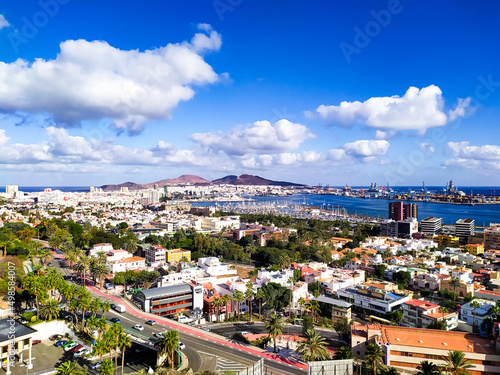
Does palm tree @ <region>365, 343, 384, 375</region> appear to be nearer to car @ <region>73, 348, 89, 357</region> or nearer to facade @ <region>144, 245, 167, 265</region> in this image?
car @ <region>73, 348, 89, 357</region>

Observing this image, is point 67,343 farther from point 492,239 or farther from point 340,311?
point 492,239

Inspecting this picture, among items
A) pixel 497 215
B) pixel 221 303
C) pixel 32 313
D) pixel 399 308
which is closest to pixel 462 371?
pixel 399 308

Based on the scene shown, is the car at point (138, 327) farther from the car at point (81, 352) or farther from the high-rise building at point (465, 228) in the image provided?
the high-rise building at point (465, 228)

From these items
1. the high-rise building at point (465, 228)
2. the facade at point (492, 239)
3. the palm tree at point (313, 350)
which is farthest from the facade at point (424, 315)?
the high-rise building at point (465, 228)

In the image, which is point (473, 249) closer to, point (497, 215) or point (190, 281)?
point (190, 281)

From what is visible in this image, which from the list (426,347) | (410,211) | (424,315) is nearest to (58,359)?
(426,347)

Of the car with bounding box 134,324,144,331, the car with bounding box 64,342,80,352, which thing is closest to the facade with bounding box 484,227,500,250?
the car with bounding box 134,324,144,331
